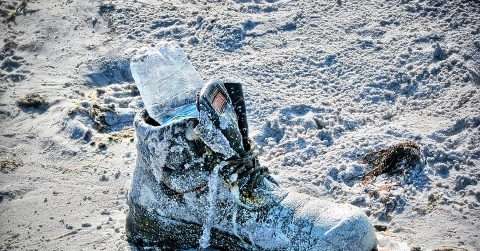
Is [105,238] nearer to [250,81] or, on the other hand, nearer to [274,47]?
[250,81]

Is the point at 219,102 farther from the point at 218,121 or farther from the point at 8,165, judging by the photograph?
the point at 8,165

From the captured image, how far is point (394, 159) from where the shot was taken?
9.18 ft

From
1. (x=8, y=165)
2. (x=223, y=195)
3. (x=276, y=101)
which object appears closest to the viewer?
(x=223, y=195)

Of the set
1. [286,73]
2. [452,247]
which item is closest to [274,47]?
[286,73]

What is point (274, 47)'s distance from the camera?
3889 mm

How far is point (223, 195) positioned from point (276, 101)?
1.35 metres

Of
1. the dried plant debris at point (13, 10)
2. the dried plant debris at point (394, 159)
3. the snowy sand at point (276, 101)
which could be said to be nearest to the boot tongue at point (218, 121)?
the snowy sand at point (276, 101)

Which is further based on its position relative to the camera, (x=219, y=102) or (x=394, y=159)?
(x=394, y=159)

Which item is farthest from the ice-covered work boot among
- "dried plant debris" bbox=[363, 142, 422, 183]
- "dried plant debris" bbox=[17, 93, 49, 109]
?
"dried plant debris" bbox=[17, 93, 49, 109]

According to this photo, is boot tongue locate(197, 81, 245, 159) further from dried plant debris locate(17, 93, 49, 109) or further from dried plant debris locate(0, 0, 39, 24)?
dried plant debris locate(0, 0, 39, 24)

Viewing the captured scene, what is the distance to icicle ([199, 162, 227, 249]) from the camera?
2113mm

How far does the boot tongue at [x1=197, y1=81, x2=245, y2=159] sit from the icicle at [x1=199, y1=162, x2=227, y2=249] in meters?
0.07

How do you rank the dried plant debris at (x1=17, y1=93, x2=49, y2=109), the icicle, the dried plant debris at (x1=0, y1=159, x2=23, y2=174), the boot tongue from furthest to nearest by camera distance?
the dried plant debris at (x1=17, y1=93, x2=49, y2=109)
the dried plant debris at (x1=0, y1=159, x2=23, y2=174)
the icicle
the boot tongue

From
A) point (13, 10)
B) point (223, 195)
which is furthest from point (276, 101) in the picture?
point (13, 10)
